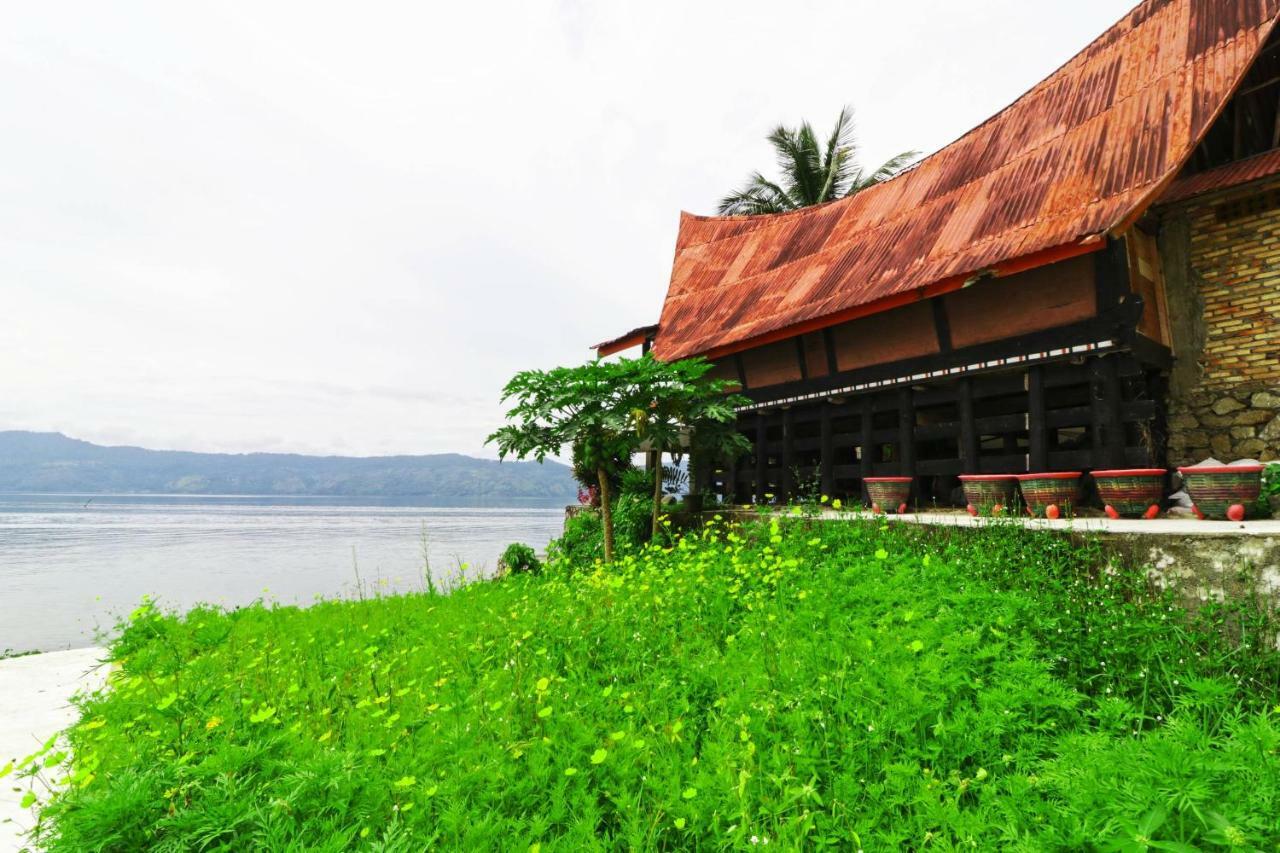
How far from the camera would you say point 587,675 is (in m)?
4.46

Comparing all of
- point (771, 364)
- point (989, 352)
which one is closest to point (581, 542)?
point (771, 364)

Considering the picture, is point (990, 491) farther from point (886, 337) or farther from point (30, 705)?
point (30, 705)

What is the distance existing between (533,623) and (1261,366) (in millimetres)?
9213

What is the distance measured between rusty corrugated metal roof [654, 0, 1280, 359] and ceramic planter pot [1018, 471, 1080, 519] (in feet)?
8.61

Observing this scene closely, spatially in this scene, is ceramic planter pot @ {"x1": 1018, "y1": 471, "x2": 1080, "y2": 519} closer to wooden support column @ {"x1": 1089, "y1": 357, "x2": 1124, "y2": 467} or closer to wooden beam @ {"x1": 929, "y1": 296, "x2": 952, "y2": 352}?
wooden support column @ {"x1": 1089, "y1": 357, "x2": 1124, "y2": 467}

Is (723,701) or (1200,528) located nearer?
(723,701)

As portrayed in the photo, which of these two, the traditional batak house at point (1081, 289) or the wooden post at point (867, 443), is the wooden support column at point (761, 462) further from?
the wooden post at point (867, 443)

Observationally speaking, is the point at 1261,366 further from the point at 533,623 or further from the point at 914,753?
the point at 533,623

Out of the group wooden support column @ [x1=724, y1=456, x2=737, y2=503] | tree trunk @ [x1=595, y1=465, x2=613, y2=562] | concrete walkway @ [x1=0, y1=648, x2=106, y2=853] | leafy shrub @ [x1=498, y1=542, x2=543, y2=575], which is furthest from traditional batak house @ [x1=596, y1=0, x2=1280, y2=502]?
concrete walkway @ [x1=0, y1=648, x2=106, y2=853]

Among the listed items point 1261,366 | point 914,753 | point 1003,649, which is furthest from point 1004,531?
point 1261,366

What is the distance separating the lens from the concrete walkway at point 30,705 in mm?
3424

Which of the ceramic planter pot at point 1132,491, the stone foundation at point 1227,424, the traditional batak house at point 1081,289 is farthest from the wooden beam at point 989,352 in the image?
the stone foundation at point 1227,424

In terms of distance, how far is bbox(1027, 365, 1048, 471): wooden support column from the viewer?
7.44m

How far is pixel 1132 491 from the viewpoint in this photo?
640 cm
